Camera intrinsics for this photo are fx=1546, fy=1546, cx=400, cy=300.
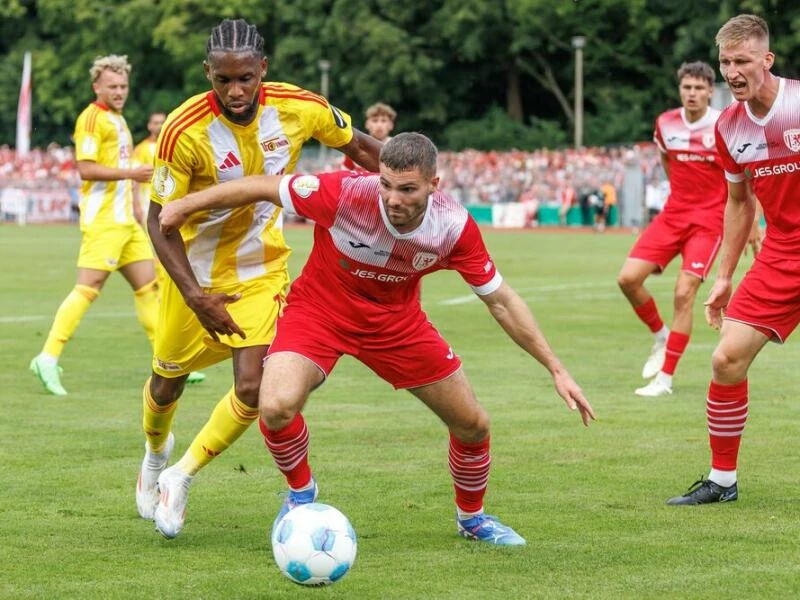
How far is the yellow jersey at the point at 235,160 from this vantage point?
22.9 feet

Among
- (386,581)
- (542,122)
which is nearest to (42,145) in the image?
(542,122)

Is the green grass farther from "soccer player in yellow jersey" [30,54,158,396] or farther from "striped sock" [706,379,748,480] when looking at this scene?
"soccer player in yellow jersey" [30,54,158,396]

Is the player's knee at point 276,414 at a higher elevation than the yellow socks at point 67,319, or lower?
higher

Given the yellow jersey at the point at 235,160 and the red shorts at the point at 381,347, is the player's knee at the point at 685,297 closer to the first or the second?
the yellow jersey at the point at 235,160

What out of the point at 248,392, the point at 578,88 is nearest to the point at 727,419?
the point at 248,392

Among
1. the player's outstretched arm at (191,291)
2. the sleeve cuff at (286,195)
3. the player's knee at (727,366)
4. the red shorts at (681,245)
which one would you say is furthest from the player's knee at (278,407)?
the red shorts at (681,245)

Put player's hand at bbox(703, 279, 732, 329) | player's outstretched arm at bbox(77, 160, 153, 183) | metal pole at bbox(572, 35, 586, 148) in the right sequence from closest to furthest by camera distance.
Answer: player's hand at bbox(703, 279, 732, 329) → player's outstretched arm at bbox(77, 160, 153, 183) → metal pole at bbox(572, 35, 586, 148)

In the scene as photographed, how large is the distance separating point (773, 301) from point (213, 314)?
2.76 m

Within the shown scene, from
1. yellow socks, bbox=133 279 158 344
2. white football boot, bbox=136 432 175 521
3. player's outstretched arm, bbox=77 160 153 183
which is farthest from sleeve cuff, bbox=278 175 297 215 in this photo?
yellow socks, bbox=133 279 158 344

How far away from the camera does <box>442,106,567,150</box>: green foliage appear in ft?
195

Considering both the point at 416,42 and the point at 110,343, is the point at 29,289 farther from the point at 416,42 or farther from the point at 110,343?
the point at 416,42

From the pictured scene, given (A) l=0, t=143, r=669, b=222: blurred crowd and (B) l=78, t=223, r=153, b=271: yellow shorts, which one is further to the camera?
(A) l=0, t=143, r=669, b=222: blurred crowd

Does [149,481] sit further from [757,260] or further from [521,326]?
[757,260]

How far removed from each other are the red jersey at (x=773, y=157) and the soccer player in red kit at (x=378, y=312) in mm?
1740
